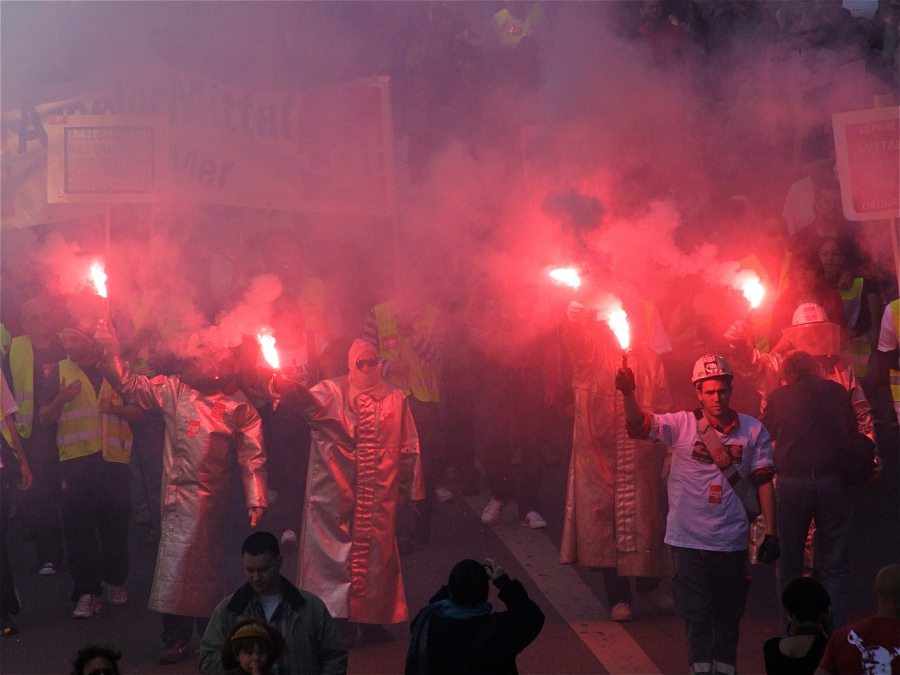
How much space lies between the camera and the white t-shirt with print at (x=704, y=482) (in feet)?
14.6

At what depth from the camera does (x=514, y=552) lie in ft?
20.8

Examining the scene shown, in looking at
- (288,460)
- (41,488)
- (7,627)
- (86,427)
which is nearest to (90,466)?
(86,427)

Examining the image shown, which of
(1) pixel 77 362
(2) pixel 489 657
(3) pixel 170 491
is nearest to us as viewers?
(2) pixel 489 657

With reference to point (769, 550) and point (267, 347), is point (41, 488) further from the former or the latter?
point (769, 550)

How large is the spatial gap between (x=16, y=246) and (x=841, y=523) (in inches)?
251

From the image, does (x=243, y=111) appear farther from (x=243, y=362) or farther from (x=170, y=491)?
(x=170, y=491)

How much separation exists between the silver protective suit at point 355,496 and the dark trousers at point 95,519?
122 cm

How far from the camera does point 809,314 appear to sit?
5.58 m

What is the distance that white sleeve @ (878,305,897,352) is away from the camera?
5.46m

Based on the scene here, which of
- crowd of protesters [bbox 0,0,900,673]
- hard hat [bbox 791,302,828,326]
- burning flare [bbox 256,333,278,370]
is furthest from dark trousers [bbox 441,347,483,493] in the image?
hard hat [bbox 791,302,828,326]

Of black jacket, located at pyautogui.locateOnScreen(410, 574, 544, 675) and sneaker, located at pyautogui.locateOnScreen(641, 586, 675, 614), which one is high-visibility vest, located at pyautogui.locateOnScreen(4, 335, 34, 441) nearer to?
sneaker, located at pyautogui.locateOnScreen(641, 586, 675, 614)

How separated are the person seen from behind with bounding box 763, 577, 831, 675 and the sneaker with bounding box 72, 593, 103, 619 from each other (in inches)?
153

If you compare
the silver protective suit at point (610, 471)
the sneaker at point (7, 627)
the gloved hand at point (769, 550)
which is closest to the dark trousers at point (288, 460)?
the sneaker at point (7, 627)

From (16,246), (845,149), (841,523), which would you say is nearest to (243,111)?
(16,246)
